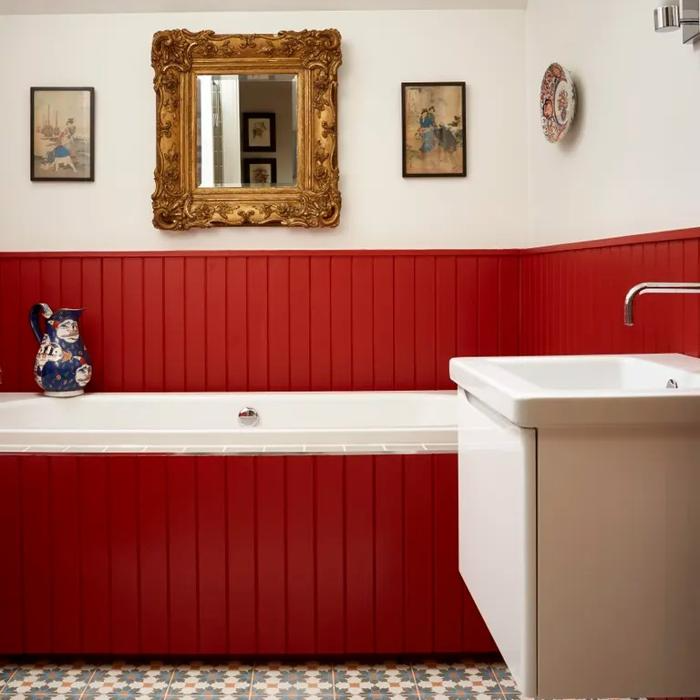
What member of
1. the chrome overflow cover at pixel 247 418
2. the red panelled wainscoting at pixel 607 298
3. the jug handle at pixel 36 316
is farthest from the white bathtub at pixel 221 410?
the red panelled wainscoting at pixel 607 298

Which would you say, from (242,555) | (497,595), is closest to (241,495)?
(242,555)

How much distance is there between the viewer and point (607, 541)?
1197 millimetres

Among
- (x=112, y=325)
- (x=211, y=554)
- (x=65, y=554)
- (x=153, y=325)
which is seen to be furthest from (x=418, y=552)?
(x=112, y=325)

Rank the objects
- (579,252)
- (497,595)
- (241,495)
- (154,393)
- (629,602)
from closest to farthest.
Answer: (629,602), (497,595), (241,495), (579,252), (154,393)

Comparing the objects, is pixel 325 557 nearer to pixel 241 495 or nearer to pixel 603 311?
pixel 241 495

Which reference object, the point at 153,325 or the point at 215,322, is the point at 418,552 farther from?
the point at 153,325

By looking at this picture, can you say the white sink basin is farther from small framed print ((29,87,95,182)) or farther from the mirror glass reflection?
small framed print ((29,87,95,182))

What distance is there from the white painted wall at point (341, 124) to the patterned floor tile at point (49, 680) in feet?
5.53

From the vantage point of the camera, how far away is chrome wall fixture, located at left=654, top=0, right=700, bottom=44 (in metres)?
1.74

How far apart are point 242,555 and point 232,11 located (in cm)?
224

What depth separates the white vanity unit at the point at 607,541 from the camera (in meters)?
1.18

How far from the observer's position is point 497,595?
1378 mm

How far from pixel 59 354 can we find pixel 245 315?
758mm

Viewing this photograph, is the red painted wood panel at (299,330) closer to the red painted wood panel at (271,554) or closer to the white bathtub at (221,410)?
the white bathtub at (221,410)
